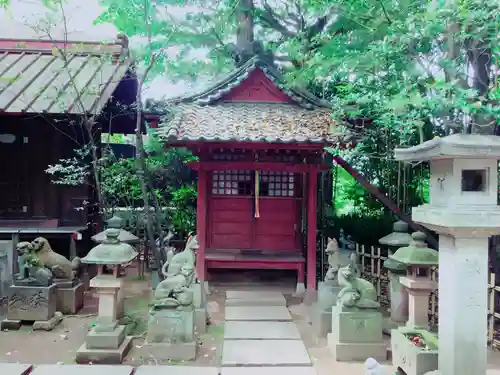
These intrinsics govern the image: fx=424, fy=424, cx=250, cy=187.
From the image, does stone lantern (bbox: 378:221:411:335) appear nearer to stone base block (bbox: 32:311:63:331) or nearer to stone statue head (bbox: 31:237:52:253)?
stone base block (bbox: 32:311:63:331)

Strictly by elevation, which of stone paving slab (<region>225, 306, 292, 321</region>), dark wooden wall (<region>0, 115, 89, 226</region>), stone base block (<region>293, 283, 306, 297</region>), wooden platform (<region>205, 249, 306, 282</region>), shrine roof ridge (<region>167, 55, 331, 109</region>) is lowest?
stone paving slab (<region>225, 306, 292, 321</region>)

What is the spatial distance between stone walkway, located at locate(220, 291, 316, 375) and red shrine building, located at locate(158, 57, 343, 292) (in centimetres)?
115

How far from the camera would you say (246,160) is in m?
10.2

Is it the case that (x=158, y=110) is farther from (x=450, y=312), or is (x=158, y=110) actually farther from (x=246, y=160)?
(x=450, y=312)

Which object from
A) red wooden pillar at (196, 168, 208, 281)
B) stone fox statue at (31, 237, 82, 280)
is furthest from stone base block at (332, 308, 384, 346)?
stone fox statue at (31, 237, 82, 280)

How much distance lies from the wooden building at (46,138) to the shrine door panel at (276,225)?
4542 mm

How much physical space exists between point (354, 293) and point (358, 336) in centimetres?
64

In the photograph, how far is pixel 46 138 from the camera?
441 inches

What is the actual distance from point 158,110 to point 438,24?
6.15m

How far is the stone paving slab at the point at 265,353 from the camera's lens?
6.27 metres

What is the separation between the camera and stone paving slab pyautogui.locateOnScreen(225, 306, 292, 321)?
8183mm

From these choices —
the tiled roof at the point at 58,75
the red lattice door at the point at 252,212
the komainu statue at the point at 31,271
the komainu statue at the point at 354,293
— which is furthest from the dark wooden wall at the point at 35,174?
the komainu statue at the point at 354,293

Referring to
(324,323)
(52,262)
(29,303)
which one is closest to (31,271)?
(29,303)

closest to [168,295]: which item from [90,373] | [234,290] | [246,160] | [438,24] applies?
[90,373]
